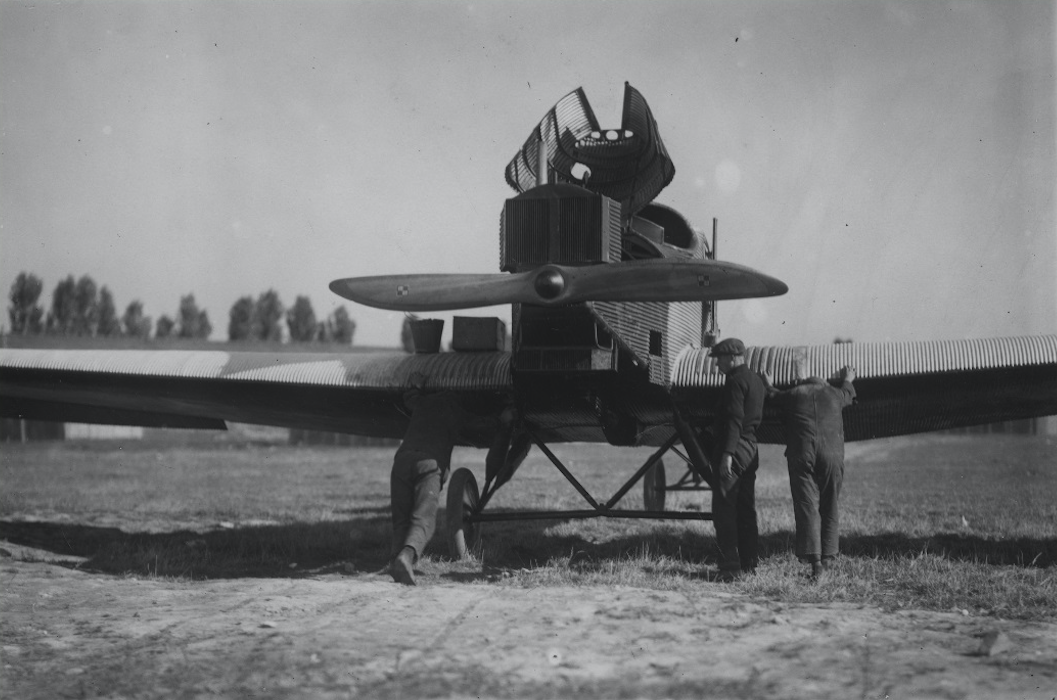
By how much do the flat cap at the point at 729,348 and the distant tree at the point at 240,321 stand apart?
73.5 metres

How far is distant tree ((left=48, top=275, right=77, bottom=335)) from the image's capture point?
71.8 metres

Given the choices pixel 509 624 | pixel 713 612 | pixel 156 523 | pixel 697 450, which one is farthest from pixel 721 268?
pixel 156 523

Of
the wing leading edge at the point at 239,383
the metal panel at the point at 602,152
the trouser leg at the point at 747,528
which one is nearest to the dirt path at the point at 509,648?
the trouser leg at the point at 747,528

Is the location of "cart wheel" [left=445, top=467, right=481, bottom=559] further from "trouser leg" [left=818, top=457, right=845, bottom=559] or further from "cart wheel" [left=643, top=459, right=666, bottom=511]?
"cart wheel" [left=643, top=459, right=666, bottom=511]

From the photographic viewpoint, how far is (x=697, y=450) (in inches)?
349

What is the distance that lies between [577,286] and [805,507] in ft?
7.99

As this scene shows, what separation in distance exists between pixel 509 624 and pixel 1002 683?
96.4 inches

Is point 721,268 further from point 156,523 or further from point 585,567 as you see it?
point 156,523

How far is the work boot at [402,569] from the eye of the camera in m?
7.28

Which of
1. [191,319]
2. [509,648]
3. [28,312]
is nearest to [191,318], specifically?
[191,319]

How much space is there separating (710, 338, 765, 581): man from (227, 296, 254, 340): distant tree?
73.6 m

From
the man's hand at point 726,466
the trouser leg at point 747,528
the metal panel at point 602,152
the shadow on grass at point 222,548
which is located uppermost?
the metal panel at point 602,152

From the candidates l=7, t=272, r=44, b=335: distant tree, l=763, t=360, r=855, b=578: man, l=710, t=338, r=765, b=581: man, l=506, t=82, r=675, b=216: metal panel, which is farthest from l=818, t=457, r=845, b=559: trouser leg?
l=7, t=272, r=44, b=335: distant tree

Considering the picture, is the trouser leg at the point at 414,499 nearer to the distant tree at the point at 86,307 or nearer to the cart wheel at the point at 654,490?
the cart wheel at the point at 654,490
